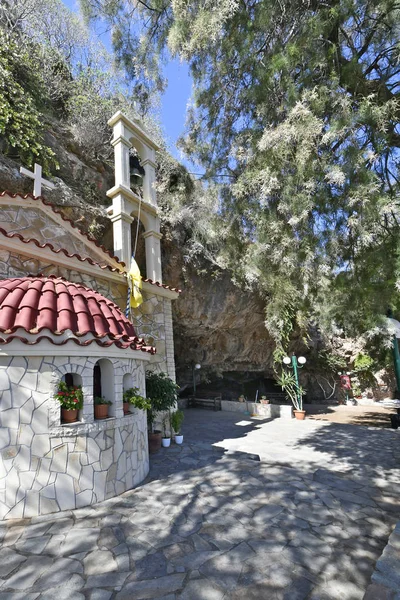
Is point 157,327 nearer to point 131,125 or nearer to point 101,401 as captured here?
point 101,401

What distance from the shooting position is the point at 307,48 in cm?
499

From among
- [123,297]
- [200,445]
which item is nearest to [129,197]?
[123,297]

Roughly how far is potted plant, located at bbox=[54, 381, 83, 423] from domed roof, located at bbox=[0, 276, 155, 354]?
2.23 feet

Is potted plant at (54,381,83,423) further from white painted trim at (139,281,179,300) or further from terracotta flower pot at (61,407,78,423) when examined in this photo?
white painted trim at (139,281,179,300)

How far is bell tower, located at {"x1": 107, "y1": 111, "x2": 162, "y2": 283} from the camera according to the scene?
8.26m

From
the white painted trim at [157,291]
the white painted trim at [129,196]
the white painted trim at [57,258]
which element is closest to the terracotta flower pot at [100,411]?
the white painted trim at [57,258]

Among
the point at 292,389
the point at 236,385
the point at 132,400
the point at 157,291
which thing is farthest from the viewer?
the point at 236,385

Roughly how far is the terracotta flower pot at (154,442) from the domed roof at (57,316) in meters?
2.99

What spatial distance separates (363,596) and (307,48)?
22.6 feet

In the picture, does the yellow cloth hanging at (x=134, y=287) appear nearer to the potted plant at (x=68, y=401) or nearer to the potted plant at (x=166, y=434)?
the potted plant at (x=166, y=434)

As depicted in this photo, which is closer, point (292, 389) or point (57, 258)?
point (57, 258)

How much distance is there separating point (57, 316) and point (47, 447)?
5.87ft

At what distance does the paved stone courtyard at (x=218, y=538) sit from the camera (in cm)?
276

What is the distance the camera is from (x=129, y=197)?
8523 millimetres
